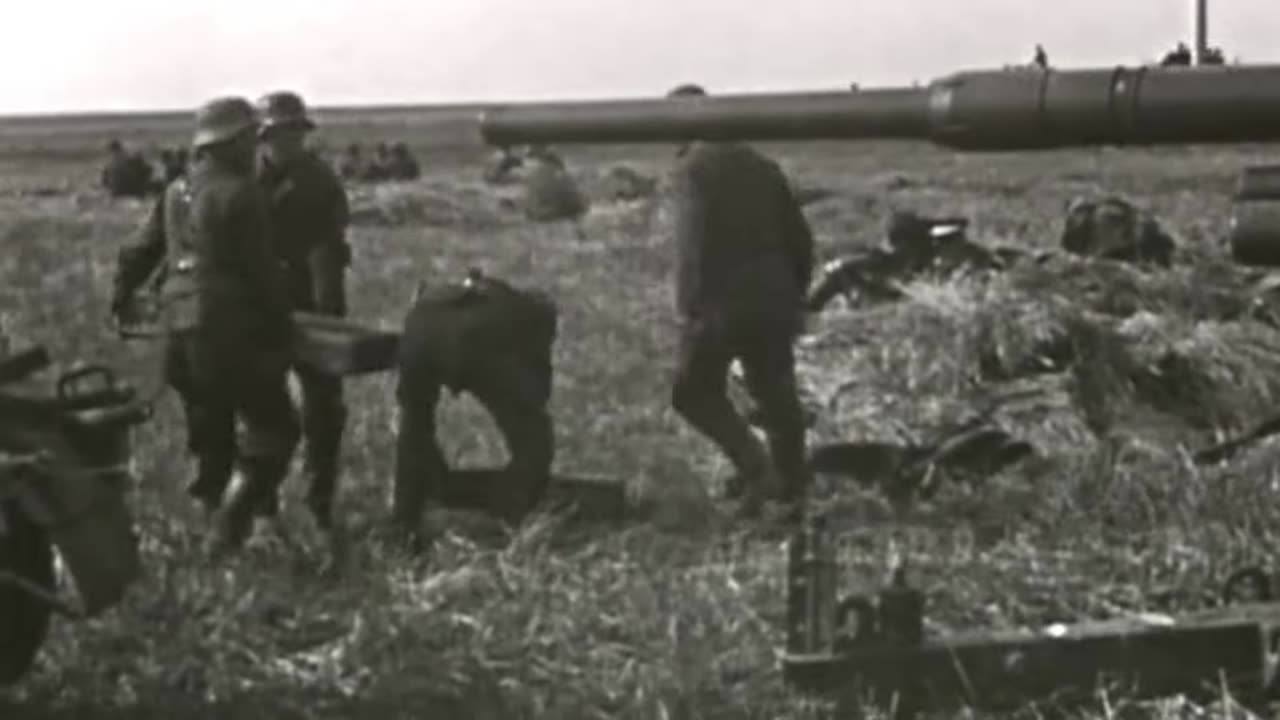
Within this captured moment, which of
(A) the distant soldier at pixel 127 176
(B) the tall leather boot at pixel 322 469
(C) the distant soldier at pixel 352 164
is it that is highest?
(B) the tall leather boot at pixel 322 469

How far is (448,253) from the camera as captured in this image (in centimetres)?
2370

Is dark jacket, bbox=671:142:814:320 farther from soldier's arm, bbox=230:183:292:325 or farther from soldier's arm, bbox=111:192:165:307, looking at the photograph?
soldier's arm, bbox=111:192:165:307

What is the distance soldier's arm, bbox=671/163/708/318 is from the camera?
32.3 feet

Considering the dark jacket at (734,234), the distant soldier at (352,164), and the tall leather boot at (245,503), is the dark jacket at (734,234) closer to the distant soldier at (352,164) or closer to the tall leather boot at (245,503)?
the tall leather boot at (245,503)

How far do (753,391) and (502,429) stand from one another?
4.24 ft

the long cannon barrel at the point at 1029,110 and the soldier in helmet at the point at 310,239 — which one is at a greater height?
the long cannon barrel at the point at 1029,110

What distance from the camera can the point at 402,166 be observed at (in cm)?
3584

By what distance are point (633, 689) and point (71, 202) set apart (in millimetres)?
25112

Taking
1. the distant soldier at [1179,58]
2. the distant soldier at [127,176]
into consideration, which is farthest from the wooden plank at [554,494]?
the distant soldier at [127,176]

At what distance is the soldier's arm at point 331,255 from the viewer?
1017cm

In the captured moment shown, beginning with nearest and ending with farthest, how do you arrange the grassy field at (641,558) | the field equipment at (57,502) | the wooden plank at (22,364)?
the field equipment at (57,502), the wooden plank at (22,364), the grassy field at (641,558)

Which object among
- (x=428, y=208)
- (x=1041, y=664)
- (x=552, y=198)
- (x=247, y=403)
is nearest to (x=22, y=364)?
(x=247, y=403)

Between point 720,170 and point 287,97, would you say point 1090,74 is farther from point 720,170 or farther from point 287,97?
point 287,97

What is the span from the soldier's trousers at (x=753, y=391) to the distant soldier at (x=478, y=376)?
0.79m
